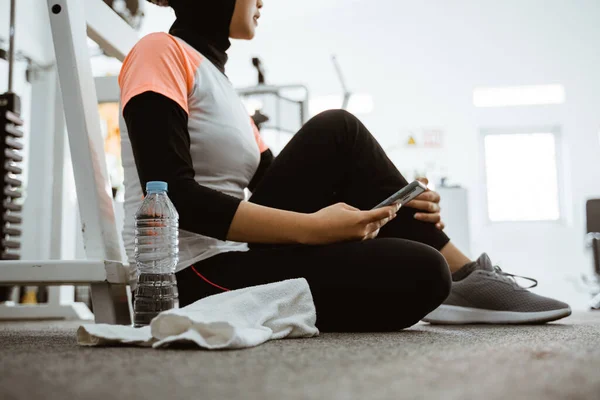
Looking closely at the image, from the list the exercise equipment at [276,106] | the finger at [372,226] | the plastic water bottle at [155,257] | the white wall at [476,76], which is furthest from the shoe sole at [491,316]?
the white wall at [476,76]

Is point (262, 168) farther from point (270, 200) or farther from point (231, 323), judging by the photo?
point (231, 323)

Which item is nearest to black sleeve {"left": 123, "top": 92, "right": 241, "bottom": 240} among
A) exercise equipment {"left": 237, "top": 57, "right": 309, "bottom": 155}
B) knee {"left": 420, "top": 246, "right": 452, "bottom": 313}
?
knee {"left": 420, "top": 246, "right": 452, "bottom": 313}

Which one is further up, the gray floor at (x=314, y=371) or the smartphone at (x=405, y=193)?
the smartphone at (x=405, y=193)

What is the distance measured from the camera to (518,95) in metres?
4.64

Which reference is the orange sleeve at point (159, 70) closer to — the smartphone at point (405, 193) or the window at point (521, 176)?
the smartphone at point (405, 193)

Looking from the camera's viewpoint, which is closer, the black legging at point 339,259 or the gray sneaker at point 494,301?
the black legging at point 339,259

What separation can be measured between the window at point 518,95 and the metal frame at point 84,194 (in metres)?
4.01

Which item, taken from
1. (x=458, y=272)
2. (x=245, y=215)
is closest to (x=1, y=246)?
(x=245, y=215)

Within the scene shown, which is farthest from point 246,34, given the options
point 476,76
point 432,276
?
point 476,76

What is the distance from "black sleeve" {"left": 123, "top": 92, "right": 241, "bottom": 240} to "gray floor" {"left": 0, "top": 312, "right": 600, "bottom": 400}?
0.75 ft

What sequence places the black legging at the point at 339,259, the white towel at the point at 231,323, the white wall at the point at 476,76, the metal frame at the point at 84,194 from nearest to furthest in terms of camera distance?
the white towel at the point at 231,323, the black legging at the point at 339,259, the metal frame at the point at 84,194, the white wall at the point at 476,76

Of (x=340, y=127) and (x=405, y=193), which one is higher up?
(x=340, y=127)

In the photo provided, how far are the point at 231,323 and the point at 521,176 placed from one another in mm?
4493

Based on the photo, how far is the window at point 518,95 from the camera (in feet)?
15.1
